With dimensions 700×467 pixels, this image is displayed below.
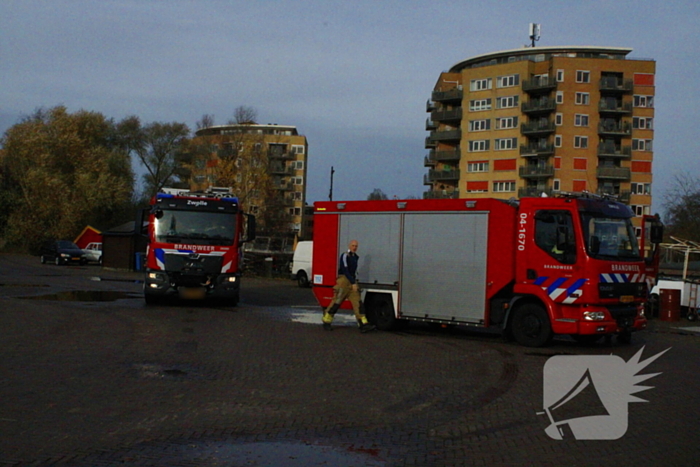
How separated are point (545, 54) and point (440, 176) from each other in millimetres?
16956

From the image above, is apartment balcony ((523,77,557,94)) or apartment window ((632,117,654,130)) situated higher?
apartment balcony ((523,77,557,94))

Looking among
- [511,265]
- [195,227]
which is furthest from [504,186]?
[511,265]

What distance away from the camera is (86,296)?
22.8 meters

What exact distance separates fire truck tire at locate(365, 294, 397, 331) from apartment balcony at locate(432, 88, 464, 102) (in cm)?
6584

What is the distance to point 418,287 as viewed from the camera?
15328mm

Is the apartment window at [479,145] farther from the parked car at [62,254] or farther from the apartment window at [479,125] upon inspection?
the parked car at [62,254]

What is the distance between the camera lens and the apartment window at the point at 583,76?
73.2 metres

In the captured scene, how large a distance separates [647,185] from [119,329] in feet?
226

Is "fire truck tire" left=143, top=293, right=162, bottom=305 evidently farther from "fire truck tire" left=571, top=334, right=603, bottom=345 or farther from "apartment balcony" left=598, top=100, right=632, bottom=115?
"apartment balcony" left=598, top=100, right=632, bottom=115

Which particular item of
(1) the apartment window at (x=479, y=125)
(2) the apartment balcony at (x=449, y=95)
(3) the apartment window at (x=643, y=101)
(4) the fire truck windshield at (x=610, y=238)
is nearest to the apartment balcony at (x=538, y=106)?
(1) the apartment window at (x=479, y=125)

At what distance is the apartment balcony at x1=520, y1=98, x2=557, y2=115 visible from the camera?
237ft

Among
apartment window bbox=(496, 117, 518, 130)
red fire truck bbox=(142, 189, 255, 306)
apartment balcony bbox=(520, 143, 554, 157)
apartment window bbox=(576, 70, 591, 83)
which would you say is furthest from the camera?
apartment window bbox=(496, 117, 518, 130)

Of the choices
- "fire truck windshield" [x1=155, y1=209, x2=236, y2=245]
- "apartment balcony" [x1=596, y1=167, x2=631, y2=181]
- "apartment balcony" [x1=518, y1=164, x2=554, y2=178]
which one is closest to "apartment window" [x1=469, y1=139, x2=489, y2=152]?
"apartment balcony" [x1=518, y1=164, x2=554, y2=178]

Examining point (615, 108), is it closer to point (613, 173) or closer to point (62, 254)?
point (613, 173)
